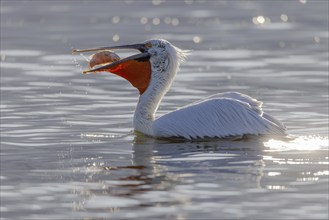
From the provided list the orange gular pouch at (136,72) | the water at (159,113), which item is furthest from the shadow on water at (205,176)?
the orange gular pouch at (136,72)

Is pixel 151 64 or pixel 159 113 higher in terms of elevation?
pixel 151 64

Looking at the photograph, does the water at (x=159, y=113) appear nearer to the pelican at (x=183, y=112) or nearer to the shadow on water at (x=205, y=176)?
the shadow on water at (x=205, y=176)

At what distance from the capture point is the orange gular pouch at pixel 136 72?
1235 centimetres

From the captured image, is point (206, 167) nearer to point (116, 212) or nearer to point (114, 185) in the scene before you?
point (114, 185)

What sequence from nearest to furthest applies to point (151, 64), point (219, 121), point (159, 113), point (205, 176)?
point (205, 176), point (219, 121), point (151, 64), point (159, 113)

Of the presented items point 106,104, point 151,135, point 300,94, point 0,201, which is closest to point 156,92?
point 151,135

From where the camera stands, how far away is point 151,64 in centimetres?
1241

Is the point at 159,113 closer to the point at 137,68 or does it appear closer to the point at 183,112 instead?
the point at 137,68

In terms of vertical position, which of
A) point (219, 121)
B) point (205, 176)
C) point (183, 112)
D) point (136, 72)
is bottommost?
→ point (205, 176)

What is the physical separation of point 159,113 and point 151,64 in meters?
1.20

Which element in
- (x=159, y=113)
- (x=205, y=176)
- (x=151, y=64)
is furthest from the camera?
(x=159, y=113)

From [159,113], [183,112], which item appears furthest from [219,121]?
[159,113]

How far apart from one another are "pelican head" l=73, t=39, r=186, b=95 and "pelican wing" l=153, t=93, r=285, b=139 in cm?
75

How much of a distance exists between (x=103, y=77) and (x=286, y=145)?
5248mm
